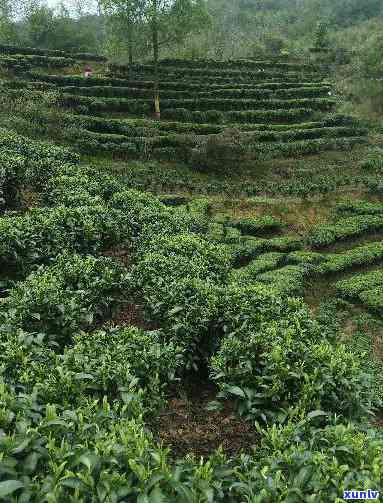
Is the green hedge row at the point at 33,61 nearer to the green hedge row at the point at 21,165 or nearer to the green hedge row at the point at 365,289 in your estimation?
the green hedge row at the point at 21,165

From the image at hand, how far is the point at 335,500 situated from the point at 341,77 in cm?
4702

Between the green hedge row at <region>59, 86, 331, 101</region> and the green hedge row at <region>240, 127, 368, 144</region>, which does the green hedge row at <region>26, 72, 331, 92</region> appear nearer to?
the green hedge row at <region>59, 86, 331, 101</region>

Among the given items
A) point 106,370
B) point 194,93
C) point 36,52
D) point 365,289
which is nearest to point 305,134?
point 194,93

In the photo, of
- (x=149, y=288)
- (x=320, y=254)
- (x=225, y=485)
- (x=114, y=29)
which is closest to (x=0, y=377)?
(x=225, y=485)

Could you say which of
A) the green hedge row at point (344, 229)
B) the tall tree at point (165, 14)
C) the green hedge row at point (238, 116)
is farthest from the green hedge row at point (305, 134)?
the green hedge row at point (344, 229)

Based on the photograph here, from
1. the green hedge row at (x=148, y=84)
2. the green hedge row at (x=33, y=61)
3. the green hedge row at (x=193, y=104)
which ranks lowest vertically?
the green hedge row at (x=193, y=104)

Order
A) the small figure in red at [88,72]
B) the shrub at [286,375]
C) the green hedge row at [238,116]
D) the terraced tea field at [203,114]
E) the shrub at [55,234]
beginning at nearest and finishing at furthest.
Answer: the shrub at [286,375] < the shrub at [55,234] < the terraced tea field at [203,114] < the green hedge row at [238,116] < the small figure in red at [88,72]

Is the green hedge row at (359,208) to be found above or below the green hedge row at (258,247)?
above

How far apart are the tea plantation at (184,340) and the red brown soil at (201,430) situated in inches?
0.8

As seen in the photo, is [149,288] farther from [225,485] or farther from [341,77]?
[341,77]

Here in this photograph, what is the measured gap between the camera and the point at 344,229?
16969mm

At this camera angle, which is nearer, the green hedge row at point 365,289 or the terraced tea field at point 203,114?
the green hedge row at point 365,289

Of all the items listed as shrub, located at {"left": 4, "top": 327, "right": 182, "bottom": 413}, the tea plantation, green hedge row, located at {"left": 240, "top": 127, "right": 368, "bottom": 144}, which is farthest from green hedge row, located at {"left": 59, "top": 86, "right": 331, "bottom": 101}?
shrub, located at {"left": 4, "top": 327, "right": 182, "bottom": 413}

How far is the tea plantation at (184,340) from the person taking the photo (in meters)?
3.79
